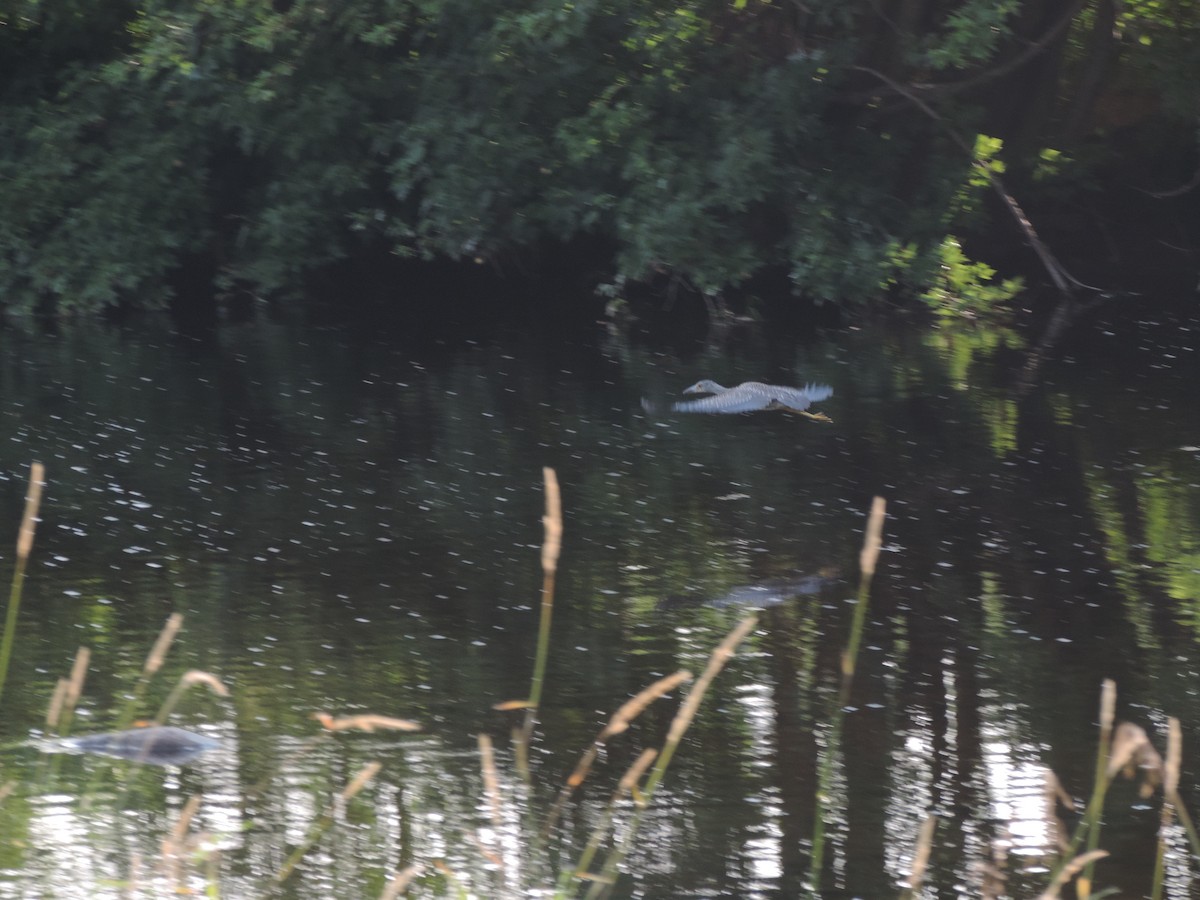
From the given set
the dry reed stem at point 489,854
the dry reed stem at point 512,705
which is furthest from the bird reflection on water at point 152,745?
the dry reed stem at point 489,854

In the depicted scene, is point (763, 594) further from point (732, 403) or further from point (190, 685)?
point (732, 403)

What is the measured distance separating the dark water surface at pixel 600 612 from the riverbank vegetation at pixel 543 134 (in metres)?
3.67

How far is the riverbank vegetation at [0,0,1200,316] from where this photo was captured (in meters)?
17.3

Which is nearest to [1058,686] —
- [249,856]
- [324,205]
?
[249,856]

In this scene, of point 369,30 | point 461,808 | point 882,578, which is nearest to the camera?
point 461,808

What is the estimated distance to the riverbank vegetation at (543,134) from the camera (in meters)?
17.3

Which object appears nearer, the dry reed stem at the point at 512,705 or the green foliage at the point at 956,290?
the dry reed stem at the point at 512,705

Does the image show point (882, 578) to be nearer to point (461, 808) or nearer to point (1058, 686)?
point (1058, 686)

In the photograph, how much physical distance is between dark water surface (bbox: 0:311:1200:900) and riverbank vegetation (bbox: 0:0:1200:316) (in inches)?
144

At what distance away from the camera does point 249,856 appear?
506cm

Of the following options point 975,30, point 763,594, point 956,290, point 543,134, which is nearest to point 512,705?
point 763,594

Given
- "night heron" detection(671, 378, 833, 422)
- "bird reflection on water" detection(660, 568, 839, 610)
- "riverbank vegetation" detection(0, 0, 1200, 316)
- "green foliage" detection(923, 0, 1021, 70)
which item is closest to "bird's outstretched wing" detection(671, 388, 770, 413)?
"night heron" detection(671, 378, 833, 422)

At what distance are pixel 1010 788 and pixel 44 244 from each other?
612 inches

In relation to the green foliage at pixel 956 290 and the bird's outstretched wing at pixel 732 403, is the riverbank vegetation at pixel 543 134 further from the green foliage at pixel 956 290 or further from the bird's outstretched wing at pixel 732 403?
the bird's outstretched wing at pixel 732 403
